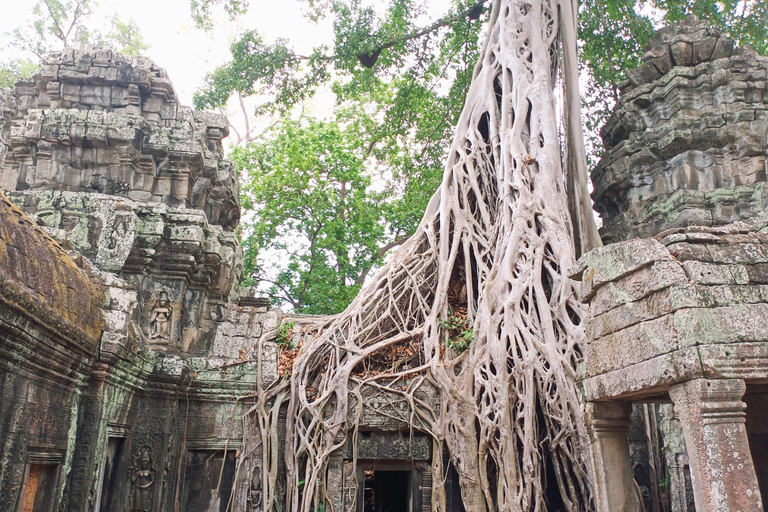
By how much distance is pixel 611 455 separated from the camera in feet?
9.93

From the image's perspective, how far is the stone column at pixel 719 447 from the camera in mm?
2340

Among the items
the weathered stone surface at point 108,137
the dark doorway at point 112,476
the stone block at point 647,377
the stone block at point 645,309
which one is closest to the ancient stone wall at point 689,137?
the stone block at point 645,309

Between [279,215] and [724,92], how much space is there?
7.73 metres

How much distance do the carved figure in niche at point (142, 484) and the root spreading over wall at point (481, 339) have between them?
0.94 m

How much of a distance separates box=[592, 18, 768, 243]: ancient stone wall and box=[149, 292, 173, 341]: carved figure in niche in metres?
5.24

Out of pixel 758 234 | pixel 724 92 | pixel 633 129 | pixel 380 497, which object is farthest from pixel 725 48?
pixel 380 497

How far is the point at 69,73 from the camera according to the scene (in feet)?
20.2

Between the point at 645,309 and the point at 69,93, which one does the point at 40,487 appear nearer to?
the point at 645,309

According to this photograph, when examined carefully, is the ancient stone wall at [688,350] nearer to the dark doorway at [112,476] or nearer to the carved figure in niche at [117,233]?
the dark doorway at [112,476]

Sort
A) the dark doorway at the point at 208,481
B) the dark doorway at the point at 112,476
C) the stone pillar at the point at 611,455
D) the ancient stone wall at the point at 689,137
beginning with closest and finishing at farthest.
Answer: the stone pillar at the point at 611,455, the dark doorway at the point at 112,476, the dark doorway at the point at 208,481, the ancient stone wall at the point at 689,137

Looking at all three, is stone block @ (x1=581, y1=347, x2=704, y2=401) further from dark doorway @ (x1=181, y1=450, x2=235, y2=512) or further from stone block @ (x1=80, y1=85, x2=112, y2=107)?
stone block @ (x1=80, y1=85, x2=112, y2=107)

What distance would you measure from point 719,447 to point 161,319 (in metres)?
4.76

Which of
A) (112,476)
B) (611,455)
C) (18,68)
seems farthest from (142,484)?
(18,68)

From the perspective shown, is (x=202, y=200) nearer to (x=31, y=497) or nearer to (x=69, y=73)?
(x=69, y=73)
